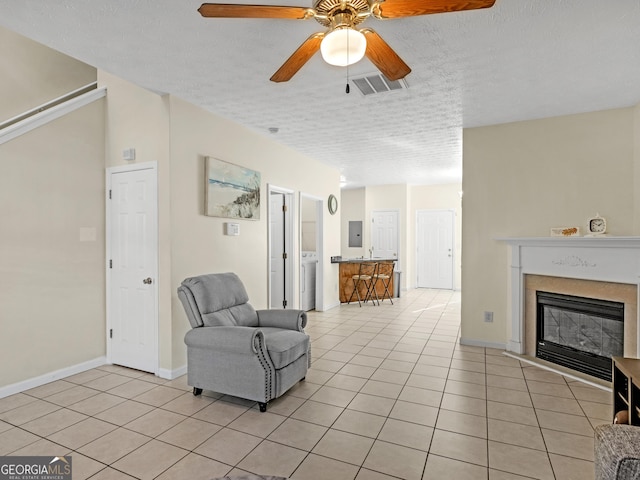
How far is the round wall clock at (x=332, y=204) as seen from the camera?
654cm

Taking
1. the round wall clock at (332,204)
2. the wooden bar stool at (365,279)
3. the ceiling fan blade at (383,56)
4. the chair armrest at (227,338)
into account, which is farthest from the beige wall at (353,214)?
the ceiling fan blade at (383,56)

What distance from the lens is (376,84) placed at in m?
3.18

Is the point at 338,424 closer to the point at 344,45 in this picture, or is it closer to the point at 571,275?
the point at 344,45

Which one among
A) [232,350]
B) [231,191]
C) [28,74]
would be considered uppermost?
[28,74]

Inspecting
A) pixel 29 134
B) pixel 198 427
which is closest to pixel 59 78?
pixel 29 134

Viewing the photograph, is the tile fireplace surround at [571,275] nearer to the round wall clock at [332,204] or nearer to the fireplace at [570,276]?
the fireplace at [570,276]

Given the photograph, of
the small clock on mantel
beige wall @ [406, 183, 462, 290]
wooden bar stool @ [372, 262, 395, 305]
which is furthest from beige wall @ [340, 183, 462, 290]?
the small clock on mantel

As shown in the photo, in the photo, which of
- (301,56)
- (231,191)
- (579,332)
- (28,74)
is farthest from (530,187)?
(28,74)

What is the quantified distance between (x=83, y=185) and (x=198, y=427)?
8.52 ft

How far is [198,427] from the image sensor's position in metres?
2.48

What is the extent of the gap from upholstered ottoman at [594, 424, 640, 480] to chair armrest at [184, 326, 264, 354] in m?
2.02

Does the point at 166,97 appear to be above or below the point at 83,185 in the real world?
above

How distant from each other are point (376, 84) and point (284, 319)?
7.54 feet

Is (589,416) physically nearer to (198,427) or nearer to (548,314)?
(548,314)
